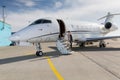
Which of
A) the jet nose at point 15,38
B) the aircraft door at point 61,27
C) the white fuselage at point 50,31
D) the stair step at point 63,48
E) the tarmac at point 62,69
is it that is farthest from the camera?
the aircraft door at point 61,27

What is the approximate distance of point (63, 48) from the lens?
43.7 ft

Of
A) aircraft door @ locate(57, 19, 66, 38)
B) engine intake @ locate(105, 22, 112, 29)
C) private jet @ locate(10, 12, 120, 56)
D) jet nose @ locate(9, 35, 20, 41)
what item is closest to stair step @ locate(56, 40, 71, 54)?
private jet @ locate(10, 12, 120, 56)

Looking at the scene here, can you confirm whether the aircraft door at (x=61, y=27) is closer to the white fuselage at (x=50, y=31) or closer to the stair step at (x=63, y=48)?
the white fuselage at (x=50, y=31)

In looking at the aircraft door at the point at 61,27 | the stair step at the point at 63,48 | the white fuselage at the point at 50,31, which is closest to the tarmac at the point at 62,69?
the white fuselage at the point at 50,31

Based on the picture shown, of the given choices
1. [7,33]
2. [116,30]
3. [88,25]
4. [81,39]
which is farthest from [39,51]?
[7,33]

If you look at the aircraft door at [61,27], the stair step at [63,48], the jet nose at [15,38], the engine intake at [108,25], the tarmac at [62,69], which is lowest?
the tarmac at [62,69]

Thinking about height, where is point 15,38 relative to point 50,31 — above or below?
below

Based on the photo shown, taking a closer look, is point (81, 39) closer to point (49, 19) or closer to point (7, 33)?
point (49, 19)

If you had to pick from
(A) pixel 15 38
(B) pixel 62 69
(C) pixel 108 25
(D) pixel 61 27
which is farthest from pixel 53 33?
(C) pixel 108 25

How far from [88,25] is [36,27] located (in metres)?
9.12

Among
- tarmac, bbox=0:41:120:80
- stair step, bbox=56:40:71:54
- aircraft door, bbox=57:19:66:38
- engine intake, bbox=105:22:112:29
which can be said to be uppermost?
engine intake, bbox=105:22:112:29

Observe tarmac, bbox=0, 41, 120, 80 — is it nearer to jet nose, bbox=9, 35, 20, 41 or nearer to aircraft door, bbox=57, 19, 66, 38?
jet nose, bbox=9, 35, 20, 41

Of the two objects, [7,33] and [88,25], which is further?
[7,33]

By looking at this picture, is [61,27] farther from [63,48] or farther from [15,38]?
[15,38]
